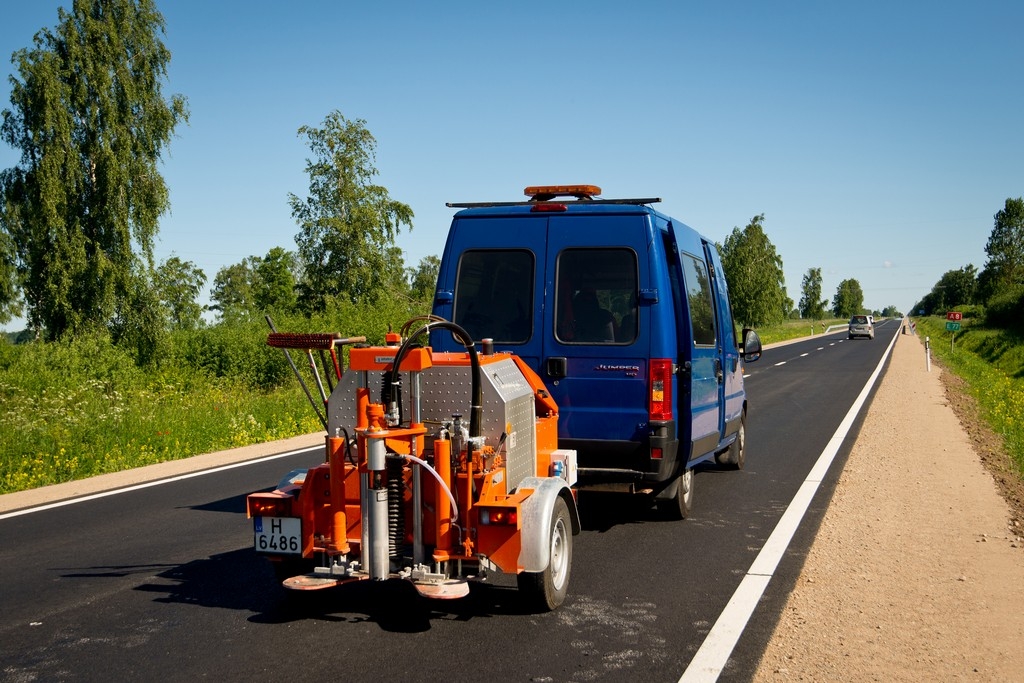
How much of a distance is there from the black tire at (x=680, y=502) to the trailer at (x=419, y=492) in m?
2.50

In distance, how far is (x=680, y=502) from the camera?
8.10m

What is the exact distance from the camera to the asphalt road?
14.9 ft

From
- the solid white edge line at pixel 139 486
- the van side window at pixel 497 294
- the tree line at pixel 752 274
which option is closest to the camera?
the van side window at pixel 497 294

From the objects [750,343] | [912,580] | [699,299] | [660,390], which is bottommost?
[912,580]

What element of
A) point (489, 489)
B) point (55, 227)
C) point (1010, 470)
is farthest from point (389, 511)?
point (55, 227)

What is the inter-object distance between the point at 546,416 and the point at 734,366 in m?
3.66

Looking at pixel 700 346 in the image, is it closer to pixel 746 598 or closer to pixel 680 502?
pixel 680 502

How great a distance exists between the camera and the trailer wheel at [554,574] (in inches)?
209

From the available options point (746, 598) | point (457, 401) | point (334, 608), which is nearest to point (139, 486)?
point (334, 608)

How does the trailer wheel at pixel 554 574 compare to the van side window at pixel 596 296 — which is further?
the van side window at pixel 596 296

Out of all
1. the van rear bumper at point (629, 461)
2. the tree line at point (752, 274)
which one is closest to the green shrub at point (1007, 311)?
the tree line at point (752, 274)

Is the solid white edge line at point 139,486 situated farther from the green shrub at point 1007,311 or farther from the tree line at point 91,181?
the green shrub at point 1007,311

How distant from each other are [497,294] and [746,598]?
3238mm

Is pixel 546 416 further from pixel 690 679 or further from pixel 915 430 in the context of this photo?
pixel 915 430
